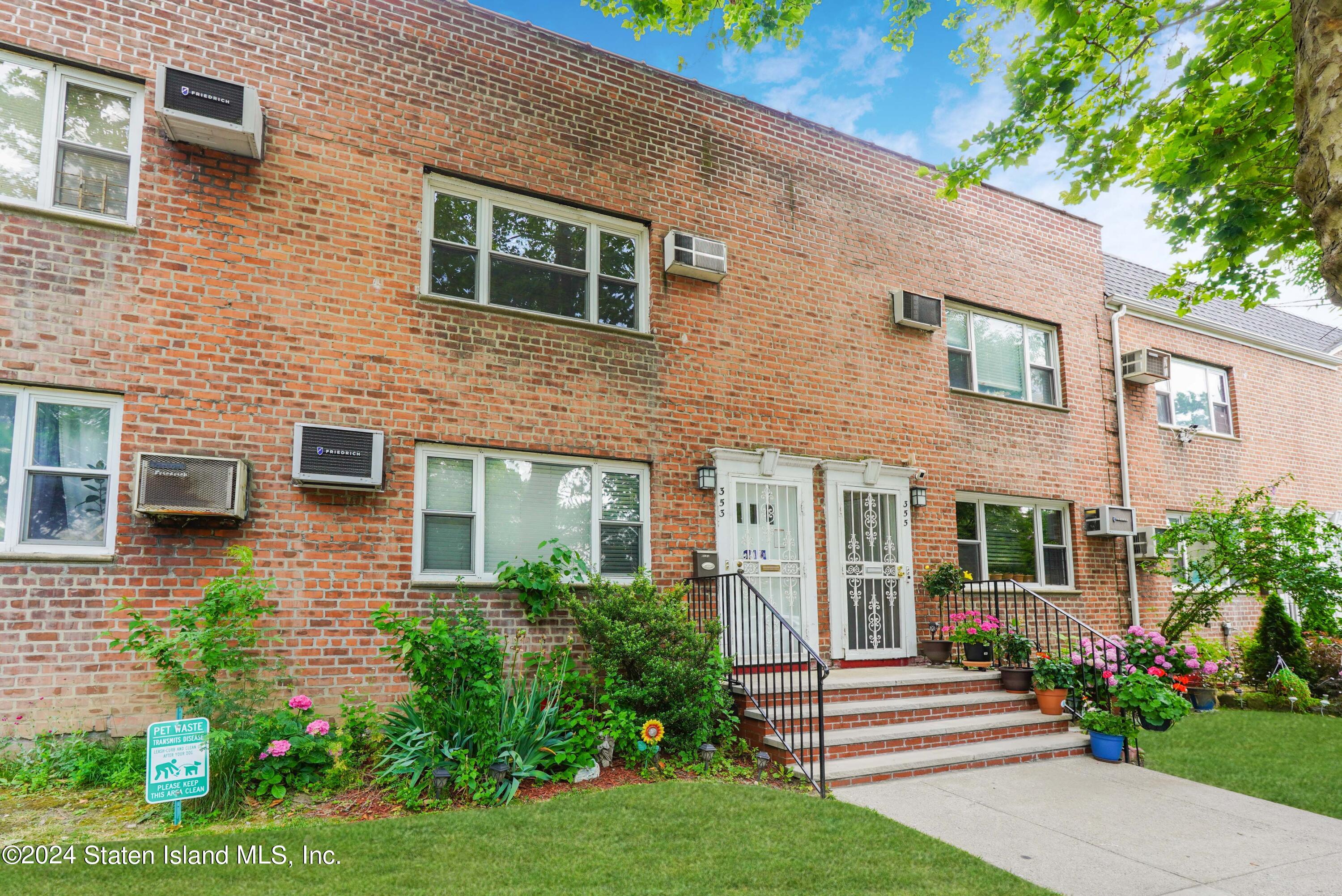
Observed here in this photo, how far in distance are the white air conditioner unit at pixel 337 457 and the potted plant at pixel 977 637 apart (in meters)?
6.25

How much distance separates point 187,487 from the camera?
5914 mm

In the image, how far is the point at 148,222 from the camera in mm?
6297

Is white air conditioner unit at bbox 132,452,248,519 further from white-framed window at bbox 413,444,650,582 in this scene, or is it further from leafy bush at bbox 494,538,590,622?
leafy bush at bbox 494,538,590,622

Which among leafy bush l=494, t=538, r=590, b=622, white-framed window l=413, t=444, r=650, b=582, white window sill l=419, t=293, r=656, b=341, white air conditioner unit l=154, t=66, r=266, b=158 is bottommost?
leafy bush l=494, t=538, r=590, b=622

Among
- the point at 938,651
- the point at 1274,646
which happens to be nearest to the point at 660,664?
the point at 938,651

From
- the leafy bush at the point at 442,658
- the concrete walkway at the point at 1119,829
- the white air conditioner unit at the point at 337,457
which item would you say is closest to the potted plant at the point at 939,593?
the concrete walkway at the point at 1119,829

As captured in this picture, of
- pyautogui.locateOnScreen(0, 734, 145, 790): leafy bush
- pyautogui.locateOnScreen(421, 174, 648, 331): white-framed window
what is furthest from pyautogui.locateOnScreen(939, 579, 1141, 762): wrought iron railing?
pyautogui.locateOnScreen(0, 734, 145, 790): leafy bush

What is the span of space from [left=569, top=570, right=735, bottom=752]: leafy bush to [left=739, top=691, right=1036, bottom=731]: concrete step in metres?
0.56

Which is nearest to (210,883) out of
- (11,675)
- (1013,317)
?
(11,675)

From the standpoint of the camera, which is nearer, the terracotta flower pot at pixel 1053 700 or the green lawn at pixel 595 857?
the green lawn at pixel 595 857

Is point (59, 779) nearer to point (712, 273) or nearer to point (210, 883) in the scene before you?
point (210, 883)

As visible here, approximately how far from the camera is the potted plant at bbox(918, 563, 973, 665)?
29.1ft

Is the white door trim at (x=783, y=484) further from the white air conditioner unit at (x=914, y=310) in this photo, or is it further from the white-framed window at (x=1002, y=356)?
the white-framed window at (x=1002, y=356)

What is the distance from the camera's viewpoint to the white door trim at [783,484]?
8.32 m
